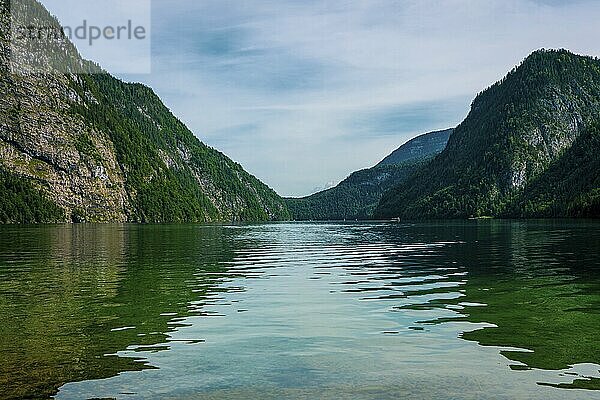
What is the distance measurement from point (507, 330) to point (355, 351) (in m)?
6.07

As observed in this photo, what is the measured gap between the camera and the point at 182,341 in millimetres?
21312

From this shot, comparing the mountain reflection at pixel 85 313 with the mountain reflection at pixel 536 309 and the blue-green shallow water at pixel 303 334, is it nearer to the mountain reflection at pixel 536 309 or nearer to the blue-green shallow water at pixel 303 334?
the blue-green shallow water at pixel 303 334

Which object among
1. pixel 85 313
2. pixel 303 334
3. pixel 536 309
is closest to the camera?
pixel 303 334

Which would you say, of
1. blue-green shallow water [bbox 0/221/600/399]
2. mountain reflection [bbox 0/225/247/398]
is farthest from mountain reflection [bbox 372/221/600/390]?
mountain reflection [bbox 0/225/247/398]

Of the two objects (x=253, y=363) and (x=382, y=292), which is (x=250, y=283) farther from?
(x=253, y=363)

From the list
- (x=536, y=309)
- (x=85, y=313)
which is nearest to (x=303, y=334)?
(x=85, y=313)

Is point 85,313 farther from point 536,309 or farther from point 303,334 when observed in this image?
point 536,309

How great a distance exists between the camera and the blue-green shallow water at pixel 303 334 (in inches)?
617

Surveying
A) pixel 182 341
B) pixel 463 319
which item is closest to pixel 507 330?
pixel 463 319

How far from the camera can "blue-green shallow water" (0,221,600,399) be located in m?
15.7

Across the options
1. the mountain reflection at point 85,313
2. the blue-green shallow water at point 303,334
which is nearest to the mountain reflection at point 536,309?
the blue-green shallow water at point 303,334

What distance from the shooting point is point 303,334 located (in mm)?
22641

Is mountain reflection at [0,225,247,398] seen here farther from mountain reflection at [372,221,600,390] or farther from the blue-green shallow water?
mountain reflection at [372,221,600,390]

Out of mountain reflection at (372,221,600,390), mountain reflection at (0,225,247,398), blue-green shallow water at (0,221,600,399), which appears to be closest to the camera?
blue-green shallow water at (0,221,600,399)
